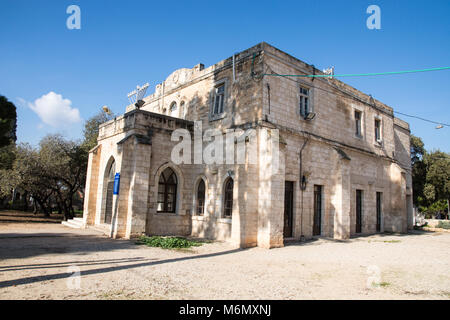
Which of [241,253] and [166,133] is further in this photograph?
[166,133]

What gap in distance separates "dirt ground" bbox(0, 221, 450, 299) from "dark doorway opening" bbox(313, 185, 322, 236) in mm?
3232

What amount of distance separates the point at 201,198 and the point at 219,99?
4.61 metres

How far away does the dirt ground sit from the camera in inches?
202

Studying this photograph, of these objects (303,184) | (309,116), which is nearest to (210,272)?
(303,184)

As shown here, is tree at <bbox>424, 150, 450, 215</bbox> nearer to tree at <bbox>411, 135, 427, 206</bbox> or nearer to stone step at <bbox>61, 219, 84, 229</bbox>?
tree at <bbox>411, 135, 427, 206</bbox>

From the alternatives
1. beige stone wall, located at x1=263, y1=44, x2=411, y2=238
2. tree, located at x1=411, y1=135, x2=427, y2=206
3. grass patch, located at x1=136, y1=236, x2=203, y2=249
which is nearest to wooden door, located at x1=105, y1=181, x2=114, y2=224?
grass patch, located at x1=136, y1=236, x2=203, y2=249

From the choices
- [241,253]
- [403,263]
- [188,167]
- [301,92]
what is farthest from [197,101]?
[403,263]

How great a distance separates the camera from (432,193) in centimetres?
2916

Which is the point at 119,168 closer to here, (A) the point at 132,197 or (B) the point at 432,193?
(A) the point at 132,197

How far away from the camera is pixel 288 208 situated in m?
12.5

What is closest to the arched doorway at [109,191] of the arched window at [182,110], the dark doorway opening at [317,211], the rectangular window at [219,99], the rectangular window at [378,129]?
the arched window at [182,110]

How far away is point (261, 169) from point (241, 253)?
3.21m

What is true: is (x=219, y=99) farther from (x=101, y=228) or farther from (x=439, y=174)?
(x=439, y=174)

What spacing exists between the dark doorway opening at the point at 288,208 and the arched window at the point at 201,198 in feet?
11.9
